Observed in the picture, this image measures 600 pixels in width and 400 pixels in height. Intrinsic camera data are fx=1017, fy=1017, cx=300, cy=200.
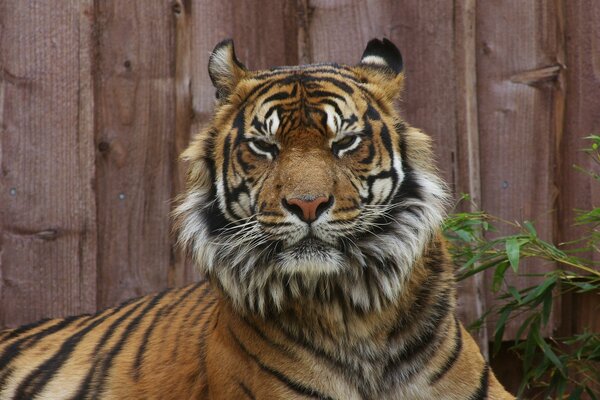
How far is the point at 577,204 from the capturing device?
381cm

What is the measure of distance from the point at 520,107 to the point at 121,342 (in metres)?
1.69

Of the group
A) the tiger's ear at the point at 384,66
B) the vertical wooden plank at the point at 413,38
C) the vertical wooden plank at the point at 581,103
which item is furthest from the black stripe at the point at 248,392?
the vertical wooden plank at the point at 581,103

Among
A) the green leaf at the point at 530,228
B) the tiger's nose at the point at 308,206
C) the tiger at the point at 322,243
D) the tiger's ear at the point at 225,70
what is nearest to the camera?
the tiger's nose at the point at 308,206

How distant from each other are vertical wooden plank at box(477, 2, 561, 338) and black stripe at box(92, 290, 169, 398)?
1.31 meters

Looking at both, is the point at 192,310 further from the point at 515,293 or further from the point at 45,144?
the point at 515,293

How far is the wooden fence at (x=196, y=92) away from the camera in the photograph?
3789 mm

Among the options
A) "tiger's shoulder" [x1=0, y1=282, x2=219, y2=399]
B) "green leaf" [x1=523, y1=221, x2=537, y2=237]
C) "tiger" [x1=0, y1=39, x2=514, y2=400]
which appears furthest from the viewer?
"green leaf" [x1=523, y1=221, x2=537, y2=237]

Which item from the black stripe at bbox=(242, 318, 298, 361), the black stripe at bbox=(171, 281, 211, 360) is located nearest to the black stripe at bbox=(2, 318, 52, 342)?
the black stripe at bbox=(171, 281, 211, 360)

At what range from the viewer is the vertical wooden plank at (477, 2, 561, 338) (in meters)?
3.79

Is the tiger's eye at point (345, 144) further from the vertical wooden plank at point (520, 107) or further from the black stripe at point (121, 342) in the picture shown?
the vertical wooden plank at point (520, 107)

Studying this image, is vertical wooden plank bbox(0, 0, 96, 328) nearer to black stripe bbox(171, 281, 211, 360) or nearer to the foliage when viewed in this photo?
black stripe bbox(171, 281, 211, 360)

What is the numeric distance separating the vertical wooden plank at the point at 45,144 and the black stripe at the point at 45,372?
1.34ft

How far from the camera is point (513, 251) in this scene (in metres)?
3.24

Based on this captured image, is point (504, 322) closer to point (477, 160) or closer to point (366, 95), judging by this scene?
point (477, 160)
